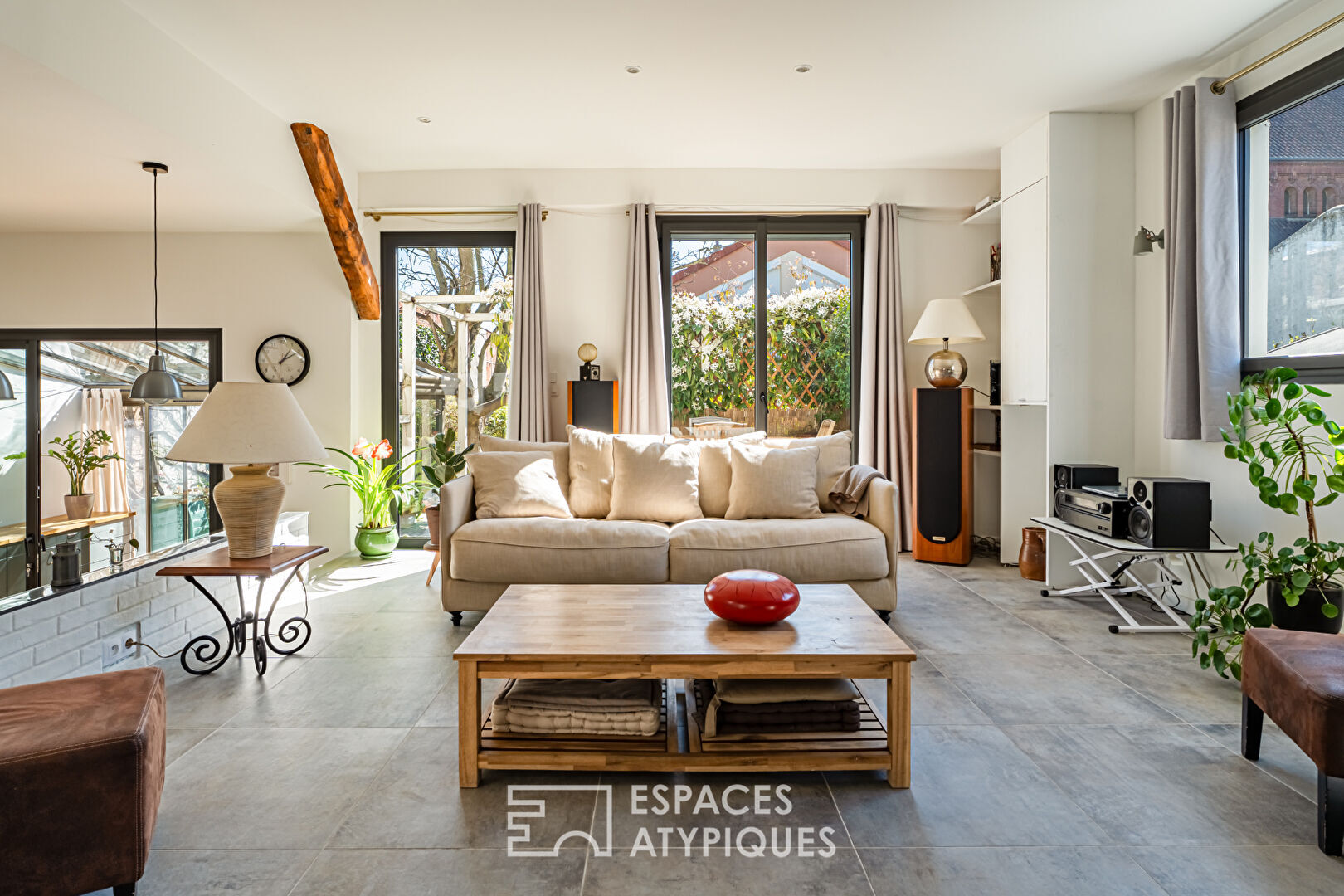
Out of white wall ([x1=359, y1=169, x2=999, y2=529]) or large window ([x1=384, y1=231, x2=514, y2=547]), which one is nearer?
white wall ([x1=359, y1=169, x2=999, y2=529])

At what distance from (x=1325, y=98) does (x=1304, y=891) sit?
10.2ft

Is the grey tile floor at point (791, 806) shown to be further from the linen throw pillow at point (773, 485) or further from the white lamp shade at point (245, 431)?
the linen throw pillow at point (773, 485)

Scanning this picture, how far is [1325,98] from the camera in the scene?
3082 millimetres

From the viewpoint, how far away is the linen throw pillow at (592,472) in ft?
12.7

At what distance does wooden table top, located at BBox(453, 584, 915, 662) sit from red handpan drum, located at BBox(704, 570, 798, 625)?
0.13 feet

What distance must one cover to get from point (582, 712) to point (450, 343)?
13.1ft

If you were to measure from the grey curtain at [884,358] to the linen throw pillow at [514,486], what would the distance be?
239 cm

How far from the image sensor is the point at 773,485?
3748 mm

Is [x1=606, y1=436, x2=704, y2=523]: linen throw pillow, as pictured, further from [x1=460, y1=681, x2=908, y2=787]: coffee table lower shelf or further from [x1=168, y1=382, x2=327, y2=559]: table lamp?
[x1=460, y1=681, x2=908, y2=787]: coffee table lower shelf

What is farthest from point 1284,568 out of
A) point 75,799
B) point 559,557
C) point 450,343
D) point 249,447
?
point 450,343

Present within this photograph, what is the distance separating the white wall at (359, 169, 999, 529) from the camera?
17.2 feet

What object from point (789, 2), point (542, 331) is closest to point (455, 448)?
point (542, 331)

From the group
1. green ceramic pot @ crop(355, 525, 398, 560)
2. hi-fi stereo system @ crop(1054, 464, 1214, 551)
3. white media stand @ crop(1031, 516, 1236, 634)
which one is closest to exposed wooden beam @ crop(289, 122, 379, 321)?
green ceramic pot @ crop(355, 525, 398, 560)

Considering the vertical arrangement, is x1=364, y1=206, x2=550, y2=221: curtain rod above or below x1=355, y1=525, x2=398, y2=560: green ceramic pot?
above
